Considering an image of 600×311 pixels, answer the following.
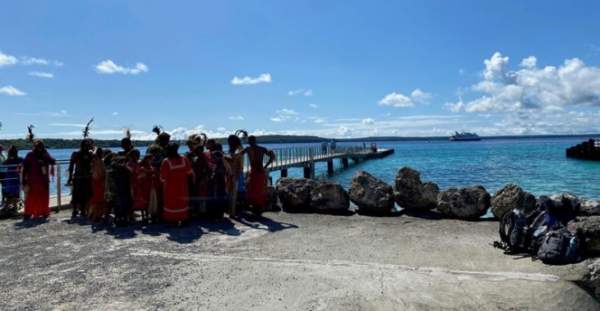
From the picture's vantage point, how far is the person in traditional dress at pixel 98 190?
8.98 metres

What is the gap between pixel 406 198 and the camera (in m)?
9.23

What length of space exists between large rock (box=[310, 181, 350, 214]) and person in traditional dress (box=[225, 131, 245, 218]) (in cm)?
169

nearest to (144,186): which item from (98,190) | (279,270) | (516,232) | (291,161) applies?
(98,190)

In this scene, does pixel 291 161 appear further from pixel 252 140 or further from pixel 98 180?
pixel 98 180

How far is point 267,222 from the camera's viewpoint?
8.73 meters

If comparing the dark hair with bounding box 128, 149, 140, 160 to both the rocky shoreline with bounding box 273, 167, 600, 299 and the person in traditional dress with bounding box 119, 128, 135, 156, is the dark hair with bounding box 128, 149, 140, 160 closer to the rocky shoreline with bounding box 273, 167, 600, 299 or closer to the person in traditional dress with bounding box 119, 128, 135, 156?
the person in traditional dress with bounding box 119, 128, 135, 156

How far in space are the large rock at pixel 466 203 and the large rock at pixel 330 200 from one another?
204cm

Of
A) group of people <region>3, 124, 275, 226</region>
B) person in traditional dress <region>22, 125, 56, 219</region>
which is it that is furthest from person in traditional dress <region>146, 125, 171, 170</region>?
person in traditional dress <region>22, 125, 56, 219</region>

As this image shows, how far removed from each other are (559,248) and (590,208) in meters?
2.69

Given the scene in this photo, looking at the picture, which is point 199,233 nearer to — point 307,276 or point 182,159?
point 182,159

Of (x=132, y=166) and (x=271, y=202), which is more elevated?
(x=132, y=166)

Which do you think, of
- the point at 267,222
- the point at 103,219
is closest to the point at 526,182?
the point at 267,222

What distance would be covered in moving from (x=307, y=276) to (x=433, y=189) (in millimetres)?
4940

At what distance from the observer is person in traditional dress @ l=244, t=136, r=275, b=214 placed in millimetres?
9367
